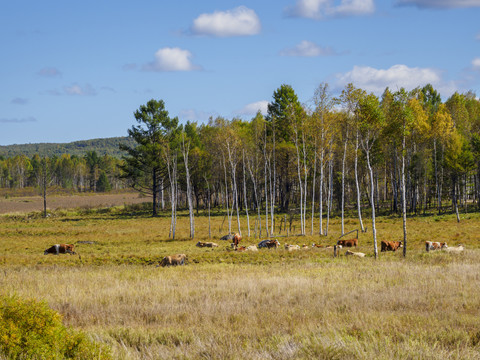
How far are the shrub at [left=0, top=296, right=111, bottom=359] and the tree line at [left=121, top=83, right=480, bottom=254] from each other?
64.7ft

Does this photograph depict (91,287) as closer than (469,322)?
No

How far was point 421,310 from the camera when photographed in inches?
449

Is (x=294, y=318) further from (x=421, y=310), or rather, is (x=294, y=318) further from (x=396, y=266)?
(x=396, y=266)

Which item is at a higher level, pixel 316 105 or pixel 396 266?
pixel 316 105

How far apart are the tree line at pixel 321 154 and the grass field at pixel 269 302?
373 inches

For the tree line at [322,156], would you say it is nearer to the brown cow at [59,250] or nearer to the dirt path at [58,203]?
the brown cow at [59,250]

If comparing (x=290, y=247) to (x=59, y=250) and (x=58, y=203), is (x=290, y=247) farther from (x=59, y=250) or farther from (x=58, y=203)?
(x=58, y=203)

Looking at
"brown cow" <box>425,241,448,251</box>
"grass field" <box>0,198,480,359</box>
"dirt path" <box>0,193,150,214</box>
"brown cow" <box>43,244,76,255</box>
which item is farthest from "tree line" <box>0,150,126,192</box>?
"brown cow" <box>425,241,448,251</box>

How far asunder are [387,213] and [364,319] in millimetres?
47100

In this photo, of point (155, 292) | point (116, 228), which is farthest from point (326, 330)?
point (116, 228)

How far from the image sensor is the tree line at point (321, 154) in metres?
36.5

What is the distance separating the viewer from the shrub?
24.8ft

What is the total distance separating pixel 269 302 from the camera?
1312cm

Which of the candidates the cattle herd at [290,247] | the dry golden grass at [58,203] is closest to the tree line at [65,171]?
the dry golden grass at [58,203]
